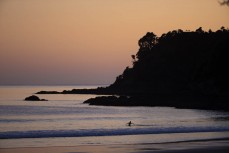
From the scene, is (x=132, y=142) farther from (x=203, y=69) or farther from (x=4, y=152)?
(x=203, y=69)

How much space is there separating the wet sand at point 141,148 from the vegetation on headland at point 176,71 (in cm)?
5087

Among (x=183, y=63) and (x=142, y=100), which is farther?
(x=183, y=63)

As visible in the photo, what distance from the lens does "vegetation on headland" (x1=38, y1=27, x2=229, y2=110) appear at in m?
82.9

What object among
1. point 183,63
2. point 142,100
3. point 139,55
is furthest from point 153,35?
point 142,100

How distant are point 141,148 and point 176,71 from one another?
9841 centimetres

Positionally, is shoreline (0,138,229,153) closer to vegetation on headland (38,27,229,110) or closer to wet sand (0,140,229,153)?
wet sand (0,140,229,153)

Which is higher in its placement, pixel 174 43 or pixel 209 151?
pixel 174 43

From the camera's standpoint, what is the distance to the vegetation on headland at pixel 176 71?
82.9 metres

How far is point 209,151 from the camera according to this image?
72.8ft

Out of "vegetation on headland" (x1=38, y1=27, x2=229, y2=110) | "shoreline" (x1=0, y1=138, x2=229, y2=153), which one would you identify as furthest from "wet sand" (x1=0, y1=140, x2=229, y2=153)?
"vegetation on headland" (x1=38, y1=27, x2=229, y2=110)

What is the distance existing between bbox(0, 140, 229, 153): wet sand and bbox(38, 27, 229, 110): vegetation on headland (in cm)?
5087

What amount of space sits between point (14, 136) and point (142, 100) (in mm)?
50523

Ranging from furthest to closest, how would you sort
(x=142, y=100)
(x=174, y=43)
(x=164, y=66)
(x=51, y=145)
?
(x=174, y=43) → (x=164, y=66) → (x=142, y=100) → (x=51, y=145)

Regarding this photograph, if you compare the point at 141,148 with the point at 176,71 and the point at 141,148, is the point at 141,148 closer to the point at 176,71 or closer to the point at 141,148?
the point at 141,148
